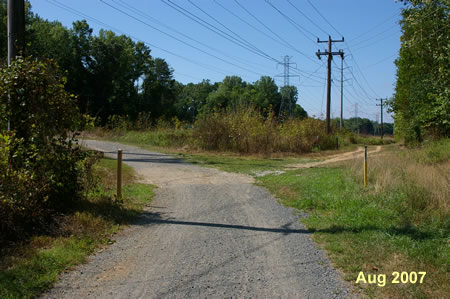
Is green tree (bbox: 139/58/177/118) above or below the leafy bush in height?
above

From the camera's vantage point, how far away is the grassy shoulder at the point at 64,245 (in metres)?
4.79

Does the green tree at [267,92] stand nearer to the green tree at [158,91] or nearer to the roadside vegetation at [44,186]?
the green tree at [158,91]

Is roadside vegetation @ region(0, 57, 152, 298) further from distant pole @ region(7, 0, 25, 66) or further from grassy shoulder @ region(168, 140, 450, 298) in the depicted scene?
grassy shoulder @ region(168, 140, 450, 298)

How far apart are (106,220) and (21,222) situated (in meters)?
1.68

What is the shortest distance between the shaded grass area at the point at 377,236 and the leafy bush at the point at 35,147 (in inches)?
193

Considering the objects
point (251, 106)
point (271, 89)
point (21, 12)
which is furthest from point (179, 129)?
point (271, 89)

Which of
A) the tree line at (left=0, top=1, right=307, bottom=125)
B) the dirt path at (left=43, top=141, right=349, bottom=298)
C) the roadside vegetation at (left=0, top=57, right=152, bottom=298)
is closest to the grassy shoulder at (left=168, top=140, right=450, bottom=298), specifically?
the dirt path at (left=43, top=141, right=349, bottom=298)

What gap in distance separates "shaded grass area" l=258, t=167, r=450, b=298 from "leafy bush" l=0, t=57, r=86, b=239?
193 inches

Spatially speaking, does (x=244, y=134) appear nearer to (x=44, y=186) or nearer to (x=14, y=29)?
(x=14, y=29)

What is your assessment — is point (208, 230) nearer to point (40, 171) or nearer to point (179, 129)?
point (40, 171)

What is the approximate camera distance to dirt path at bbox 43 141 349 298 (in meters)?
4.78

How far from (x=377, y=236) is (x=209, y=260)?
3035mm

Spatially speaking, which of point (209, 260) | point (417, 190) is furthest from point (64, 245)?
point (417, 190)

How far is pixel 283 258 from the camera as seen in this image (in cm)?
598
